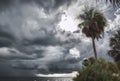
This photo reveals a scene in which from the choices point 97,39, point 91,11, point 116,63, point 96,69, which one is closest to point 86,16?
point 91,11

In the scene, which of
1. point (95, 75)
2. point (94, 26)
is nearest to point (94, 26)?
point (94, 26)

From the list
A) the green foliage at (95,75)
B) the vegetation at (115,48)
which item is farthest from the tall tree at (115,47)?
the green foliage at (95,75)

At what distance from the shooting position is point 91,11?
56188mm

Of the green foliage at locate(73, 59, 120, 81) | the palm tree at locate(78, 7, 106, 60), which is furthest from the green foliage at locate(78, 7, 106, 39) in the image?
the green foliage at locate(73, 59, 120, 81)

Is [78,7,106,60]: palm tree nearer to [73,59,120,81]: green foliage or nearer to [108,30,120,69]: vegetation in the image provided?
[108,30,120,69]: vegetation

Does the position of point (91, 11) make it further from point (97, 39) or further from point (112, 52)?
point (112, 52)

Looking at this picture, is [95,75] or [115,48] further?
[115,48]

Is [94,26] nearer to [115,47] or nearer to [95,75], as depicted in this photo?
[115,47]

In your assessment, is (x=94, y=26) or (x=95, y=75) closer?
(x=95, y=75)

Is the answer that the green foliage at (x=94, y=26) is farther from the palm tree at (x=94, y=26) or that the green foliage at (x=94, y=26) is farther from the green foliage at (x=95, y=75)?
the green foliage at (x=95, y=75)

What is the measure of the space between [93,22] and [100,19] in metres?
1.50

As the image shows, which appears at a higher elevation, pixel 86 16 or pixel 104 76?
pixel 86 16

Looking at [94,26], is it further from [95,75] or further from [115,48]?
[95,75]

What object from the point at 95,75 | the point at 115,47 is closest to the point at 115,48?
the point at 115,47
